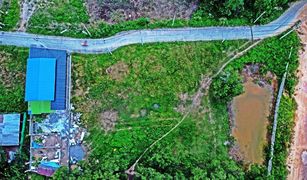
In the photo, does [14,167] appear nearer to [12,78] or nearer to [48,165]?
[48,165]

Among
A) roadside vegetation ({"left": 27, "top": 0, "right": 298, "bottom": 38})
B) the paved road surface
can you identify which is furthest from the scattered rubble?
roadside vegetation ({"left": 27, "top": 0, "right": 298, "bottom": 38})

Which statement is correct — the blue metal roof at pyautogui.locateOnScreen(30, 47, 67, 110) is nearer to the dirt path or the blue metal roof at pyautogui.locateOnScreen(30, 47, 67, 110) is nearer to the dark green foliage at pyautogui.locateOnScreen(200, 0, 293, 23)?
the dark green foliage at pyautogui.locateOnScreen(200, 0, 293, 23)

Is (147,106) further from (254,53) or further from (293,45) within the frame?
(293,45)

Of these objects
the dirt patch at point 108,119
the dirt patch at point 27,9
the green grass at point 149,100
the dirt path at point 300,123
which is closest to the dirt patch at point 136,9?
the green grass at point 149,100

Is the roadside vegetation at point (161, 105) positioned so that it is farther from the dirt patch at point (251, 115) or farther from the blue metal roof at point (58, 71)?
the blue metal roof at point (58, 71)

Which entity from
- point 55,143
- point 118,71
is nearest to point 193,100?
point 118,71

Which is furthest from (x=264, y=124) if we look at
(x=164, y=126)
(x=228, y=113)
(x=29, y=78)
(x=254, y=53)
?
(x=29, y=78)
